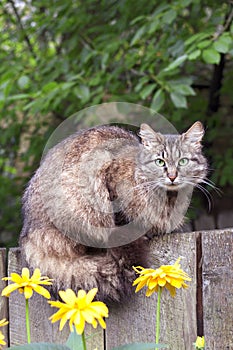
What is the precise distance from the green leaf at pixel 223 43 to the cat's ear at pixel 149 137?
1.00 meters

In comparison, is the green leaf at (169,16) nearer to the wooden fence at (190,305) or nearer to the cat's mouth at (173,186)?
the cat's mouth at (173,186)

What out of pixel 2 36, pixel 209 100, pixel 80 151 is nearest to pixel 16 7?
pixel 2 36

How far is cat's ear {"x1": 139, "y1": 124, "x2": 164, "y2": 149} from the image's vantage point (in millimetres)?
2209

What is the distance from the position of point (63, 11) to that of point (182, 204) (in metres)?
2.24

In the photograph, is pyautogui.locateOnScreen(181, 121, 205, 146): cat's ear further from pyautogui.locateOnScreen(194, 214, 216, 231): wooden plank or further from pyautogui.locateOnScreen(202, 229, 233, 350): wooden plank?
pyautogui.locateOnScreen(194, 214, 216, 231): wooden plank

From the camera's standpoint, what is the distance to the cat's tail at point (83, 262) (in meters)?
1.95

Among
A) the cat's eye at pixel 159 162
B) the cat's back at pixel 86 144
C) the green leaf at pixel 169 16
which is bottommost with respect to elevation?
the cat's eye at pixel 159 162

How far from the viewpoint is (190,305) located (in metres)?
1.84

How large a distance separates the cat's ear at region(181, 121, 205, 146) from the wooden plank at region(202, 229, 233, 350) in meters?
0.47

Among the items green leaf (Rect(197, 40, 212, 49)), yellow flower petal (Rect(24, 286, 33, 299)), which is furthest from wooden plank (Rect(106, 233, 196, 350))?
green leaf (Rect(197, 40, 212, 49))

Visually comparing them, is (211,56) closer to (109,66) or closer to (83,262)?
(109,66)

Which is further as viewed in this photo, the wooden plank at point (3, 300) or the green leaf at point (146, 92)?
the green leaf at point (146, 92)

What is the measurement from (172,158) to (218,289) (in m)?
0.55

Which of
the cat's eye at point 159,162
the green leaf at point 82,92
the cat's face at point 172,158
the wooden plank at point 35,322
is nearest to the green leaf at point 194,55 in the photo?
the green leaf at point 82,92
